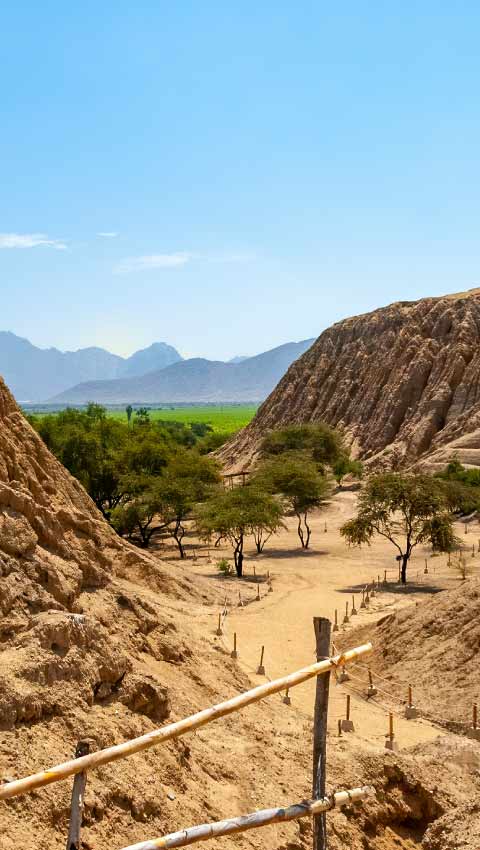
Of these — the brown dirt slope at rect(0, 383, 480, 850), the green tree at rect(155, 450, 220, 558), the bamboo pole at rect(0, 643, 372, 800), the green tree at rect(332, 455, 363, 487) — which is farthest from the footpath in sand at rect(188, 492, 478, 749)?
the green tree at rect(332, 455, 363, 487)

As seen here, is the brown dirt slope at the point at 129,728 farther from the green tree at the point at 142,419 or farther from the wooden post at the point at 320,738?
the green tree at the point at 142,419

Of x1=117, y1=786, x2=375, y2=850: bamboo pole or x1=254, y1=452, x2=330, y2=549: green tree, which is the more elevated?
x1=117, y1=786, x2=375, y2=850: bamboo pole

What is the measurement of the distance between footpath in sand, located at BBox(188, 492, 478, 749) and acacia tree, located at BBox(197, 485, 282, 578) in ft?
4.45

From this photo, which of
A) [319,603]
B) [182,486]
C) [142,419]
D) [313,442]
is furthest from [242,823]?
[142,419]

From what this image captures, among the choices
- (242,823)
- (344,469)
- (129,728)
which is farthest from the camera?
(344,469)

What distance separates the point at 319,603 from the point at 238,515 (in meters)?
7.45

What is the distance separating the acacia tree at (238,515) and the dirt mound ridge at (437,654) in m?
12.7

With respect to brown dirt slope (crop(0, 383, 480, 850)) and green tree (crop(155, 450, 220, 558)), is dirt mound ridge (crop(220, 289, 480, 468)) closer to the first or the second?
green tree (crop(155, 450, 220, 558))

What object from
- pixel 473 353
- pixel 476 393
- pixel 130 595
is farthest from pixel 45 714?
pixel 473 353

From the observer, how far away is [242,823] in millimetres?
6184

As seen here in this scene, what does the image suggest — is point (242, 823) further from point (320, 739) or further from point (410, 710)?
point (410, 710)

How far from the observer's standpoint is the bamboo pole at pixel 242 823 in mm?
5715

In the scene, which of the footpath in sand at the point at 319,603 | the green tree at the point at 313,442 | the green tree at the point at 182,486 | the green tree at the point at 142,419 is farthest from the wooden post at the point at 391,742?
the green tree at the point at 142,419

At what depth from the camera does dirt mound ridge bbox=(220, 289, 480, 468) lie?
6041 cm
